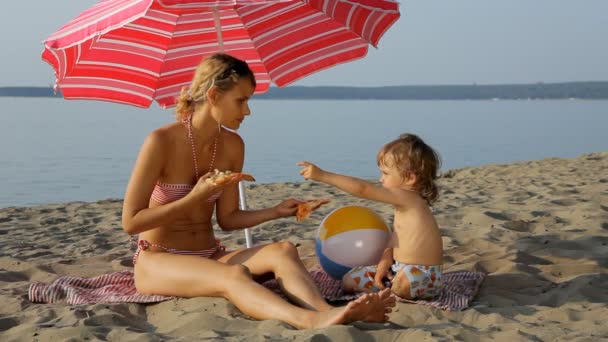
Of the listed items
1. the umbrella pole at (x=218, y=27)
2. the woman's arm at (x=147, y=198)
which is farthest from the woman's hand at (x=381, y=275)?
the umbrella pole at (x=218, y=27)

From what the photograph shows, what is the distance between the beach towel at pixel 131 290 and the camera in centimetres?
500

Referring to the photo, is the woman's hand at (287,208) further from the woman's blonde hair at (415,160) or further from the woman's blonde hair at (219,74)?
the woman's blonde hair at (219,74)

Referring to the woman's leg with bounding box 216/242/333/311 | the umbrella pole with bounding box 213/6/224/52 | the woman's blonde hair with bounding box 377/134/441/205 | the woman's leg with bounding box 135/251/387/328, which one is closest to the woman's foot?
the woman's leg with bounding box 135/251/387/328

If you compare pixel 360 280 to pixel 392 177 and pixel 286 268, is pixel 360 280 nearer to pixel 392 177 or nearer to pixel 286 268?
pixel 286 268

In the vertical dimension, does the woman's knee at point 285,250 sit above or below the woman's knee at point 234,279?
above

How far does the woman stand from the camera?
4.51m

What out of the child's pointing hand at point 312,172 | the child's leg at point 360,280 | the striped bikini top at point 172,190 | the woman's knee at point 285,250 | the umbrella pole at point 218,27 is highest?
the umbrella pole at point 218,27

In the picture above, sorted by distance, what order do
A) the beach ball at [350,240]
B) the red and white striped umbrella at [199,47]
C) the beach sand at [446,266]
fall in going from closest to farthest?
the beach sand at [446,266] < the beach ball at [350,240] < the red and white striped umbrella at [199,47]

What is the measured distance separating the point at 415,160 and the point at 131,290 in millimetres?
2136

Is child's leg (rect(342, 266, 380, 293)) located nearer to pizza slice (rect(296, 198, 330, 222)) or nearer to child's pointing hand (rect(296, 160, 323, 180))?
pizza slice (rect(296, 198, 330, 222))

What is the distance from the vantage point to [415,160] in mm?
Result: 4840

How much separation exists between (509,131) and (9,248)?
92.5 ft

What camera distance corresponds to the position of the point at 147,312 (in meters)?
4.92

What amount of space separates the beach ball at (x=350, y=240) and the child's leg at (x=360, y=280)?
14 centimetres
